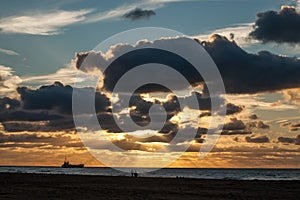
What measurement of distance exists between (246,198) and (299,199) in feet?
16.1

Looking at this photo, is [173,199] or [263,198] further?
[263,198]

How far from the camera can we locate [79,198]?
3281cm

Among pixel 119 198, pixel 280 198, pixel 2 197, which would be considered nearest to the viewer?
pixel 2 197

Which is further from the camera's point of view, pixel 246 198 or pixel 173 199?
pixel 246 198

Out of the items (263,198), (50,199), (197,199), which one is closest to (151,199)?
(197,199)

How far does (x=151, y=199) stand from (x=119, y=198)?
239 centimetres

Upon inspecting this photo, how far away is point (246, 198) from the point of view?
37344 mm

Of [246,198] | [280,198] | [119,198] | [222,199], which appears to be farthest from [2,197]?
[280,198]

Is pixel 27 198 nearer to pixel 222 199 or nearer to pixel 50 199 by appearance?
pixel 50 199

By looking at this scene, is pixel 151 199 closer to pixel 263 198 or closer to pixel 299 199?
pixel 263 198

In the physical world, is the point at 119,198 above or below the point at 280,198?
above

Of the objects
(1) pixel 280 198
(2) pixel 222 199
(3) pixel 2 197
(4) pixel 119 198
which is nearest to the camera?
(3) pixel 2 197

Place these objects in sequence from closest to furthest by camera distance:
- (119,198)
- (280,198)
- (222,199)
A: (119,198) → (222,199) → (280,198)

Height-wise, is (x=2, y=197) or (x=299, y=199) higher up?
(x=2, y=197)
